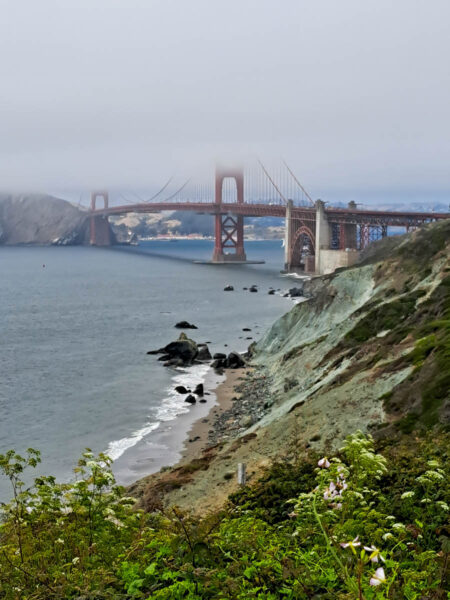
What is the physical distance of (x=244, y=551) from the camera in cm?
711

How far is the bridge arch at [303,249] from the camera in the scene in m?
136

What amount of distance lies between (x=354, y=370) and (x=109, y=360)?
30.9 metres

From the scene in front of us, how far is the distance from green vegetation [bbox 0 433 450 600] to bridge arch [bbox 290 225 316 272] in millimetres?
Answer: 125725

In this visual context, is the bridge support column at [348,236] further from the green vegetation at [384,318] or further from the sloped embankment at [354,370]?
the green vegetation at [384,318]

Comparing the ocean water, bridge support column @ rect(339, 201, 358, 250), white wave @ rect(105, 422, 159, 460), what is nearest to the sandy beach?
the ocean water

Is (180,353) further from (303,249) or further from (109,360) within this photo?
(303,249)

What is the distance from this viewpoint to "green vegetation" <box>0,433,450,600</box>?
6.05 meters

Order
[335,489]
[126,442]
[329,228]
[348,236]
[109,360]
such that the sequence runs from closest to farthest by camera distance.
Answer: [335,489]
[126,442]
[109,360]
[348,236]
[329,228]

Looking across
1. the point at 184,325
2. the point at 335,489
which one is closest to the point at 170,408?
the point at 184,325

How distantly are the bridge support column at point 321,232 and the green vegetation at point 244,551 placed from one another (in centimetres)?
11716

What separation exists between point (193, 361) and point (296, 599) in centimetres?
4960

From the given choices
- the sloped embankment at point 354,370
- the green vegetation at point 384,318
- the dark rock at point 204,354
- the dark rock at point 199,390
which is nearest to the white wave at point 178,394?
the dark rock at point 199,390

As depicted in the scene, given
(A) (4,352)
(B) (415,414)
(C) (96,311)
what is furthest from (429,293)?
(C) (96,311)

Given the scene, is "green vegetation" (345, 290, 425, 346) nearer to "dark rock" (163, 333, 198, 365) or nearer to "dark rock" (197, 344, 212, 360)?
"dark rock" (163, 333, 198, 365)
